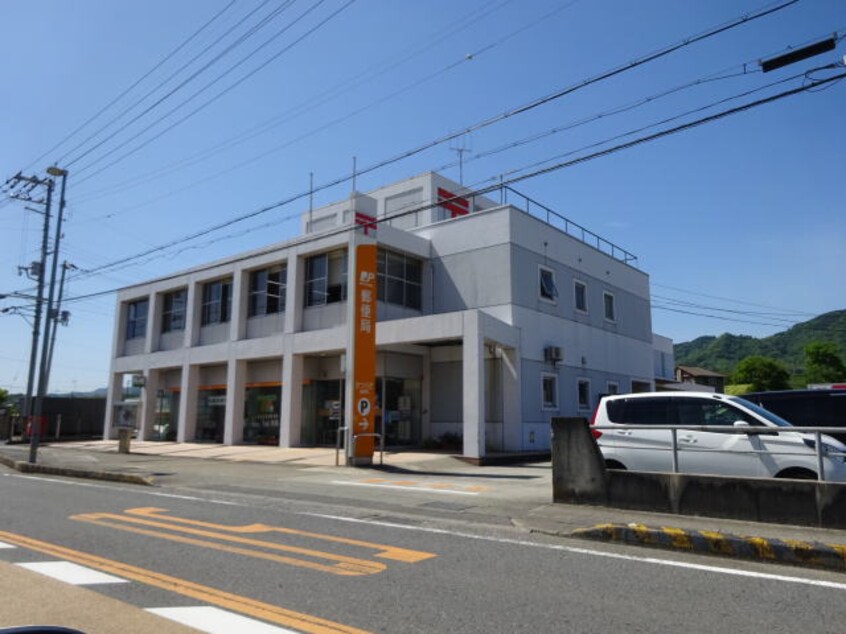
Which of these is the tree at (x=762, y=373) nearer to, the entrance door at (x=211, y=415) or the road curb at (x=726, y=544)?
the entrance door at (x=211, y=415)

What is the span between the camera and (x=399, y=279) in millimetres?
27453

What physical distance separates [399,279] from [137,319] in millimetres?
20616

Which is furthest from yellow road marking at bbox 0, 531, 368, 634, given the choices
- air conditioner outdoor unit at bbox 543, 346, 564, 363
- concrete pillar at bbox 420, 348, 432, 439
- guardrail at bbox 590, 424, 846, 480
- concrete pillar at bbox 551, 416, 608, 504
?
air conditioner outdoor unit at bbox 543, 346, 564, 363

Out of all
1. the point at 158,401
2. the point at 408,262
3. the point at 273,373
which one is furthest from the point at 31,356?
the point at 408,262

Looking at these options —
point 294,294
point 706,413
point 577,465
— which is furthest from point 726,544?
point 294,294

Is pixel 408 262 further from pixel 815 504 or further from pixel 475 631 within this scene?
pixel 475 631

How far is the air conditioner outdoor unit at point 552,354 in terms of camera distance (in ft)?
83.3

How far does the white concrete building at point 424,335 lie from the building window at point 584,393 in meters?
0.07

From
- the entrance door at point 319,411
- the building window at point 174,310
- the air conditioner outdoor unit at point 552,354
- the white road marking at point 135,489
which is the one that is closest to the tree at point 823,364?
the air conditioner outdoor unit at point 552,354

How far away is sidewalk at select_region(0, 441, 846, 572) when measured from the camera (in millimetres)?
7113

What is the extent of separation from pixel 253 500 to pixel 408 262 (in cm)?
1723

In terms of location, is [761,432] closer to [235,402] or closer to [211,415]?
[235,402]

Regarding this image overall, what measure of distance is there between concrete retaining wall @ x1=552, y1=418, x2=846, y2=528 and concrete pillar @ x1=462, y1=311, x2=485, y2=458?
975cm

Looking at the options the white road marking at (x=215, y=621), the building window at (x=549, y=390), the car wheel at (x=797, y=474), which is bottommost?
the white road marking at (x=215, y=621)
